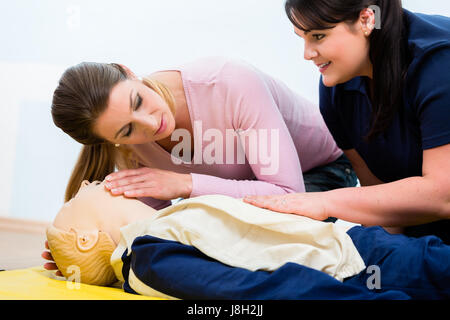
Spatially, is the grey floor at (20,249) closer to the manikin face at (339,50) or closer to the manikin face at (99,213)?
the manikin face at (99,213)

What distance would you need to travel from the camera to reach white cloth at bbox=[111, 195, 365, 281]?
1.05 metres

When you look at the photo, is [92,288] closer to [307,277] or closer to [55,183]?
[307,277]

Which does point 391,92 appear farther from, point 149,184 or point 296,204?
point 149,184

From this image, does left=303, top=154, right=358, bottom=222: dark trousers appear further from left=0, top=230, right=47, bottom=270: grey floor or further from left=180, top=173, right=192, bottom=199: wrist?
left=0, top=230, right=47, bottom=270: grey floor

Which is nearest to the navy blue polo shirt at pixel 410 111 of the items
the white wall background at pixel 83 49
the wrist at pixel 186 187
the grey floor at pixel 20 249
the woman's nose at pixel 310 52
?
the woman's nose at pixel 310 52

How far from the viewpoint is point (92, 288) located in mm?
1189

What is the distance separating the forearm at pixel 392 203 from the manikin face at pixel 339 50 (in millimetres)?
320

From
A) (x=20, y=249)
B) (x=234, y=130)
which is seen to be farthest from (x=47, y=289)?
(x=20, y=249)

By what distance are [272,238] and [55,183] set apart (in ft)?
7.86

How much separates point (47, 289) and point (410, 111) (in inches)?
38.6

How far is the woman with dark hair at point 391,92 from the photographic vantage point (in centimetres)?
125

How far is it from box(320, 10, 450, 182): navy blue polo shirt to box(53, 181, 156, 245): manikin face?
67 centimetres

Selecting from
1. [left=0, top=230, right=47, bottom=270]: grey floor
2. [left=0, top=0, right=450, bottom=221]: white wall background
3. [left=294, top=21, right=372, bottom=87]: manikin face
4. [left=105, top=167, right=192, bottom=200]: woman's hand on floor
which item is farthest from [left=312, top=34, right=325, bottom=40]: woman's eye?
[left=0, top=230, right=47, bottom=270]: grey floor
